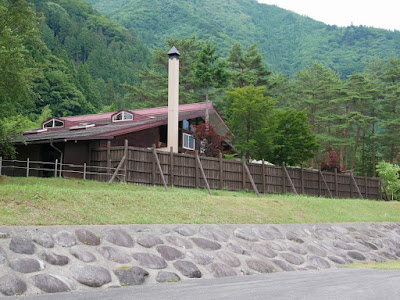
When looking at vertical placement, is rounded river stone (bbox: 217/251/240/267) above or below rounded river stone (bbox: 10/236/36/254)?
below

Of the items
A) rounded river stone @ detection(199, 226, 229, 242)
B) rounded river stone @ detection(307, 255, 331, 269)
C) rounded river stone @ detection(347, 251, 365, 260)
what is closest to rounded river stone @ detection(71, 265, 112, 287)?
rounded river stone @ detection(199, 226, 229, 242)

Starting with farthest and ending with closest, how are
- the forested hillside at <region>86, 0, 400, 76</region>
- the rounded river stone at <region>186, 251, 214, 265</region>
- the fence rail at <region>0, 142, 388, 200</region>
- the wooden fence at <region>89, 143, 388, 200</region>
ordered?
the forested hillside at <region>86, 0, 400, 76</region>, the wooden fence at <region>89, 143, 388, 200</region>, the fence rail at <region>0, 142, 388, 200</region>, the rounded river stone at <region>186, 251, 214, 265</region>

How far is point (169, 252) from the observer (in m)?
9.94

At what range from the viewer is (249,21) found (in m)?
150

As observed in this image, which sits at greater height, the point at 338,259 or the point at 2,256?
the point at 2,256

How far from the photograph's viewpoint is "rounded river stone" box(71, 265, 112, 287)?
7.92 meters

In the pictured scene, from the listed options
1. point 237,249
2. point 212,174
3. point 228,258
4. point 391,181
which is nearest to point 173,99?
point 212,174

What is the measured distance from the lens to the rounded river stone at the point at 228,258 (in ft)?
34.7

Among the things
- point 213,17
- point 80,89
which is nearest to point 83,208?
point 80,89

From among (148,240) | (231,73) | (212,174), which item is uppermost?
(231,73)

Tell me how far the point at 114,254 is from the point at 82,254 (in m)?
0.70

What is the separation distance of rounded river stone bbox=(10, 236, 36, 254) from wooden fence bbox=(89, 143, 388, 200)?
1092cm

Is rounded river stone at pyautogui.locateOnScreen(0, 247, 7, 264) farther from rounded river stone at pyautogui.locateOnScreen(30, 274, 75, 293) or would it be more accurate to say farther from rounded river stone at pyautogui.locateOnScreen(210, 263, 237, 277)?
rounded river stone at pyautogui.locateOnScreen(210, 263, 237, 277)

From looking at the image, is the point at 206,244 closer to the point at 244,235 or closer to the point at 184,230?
the point at 184,230
